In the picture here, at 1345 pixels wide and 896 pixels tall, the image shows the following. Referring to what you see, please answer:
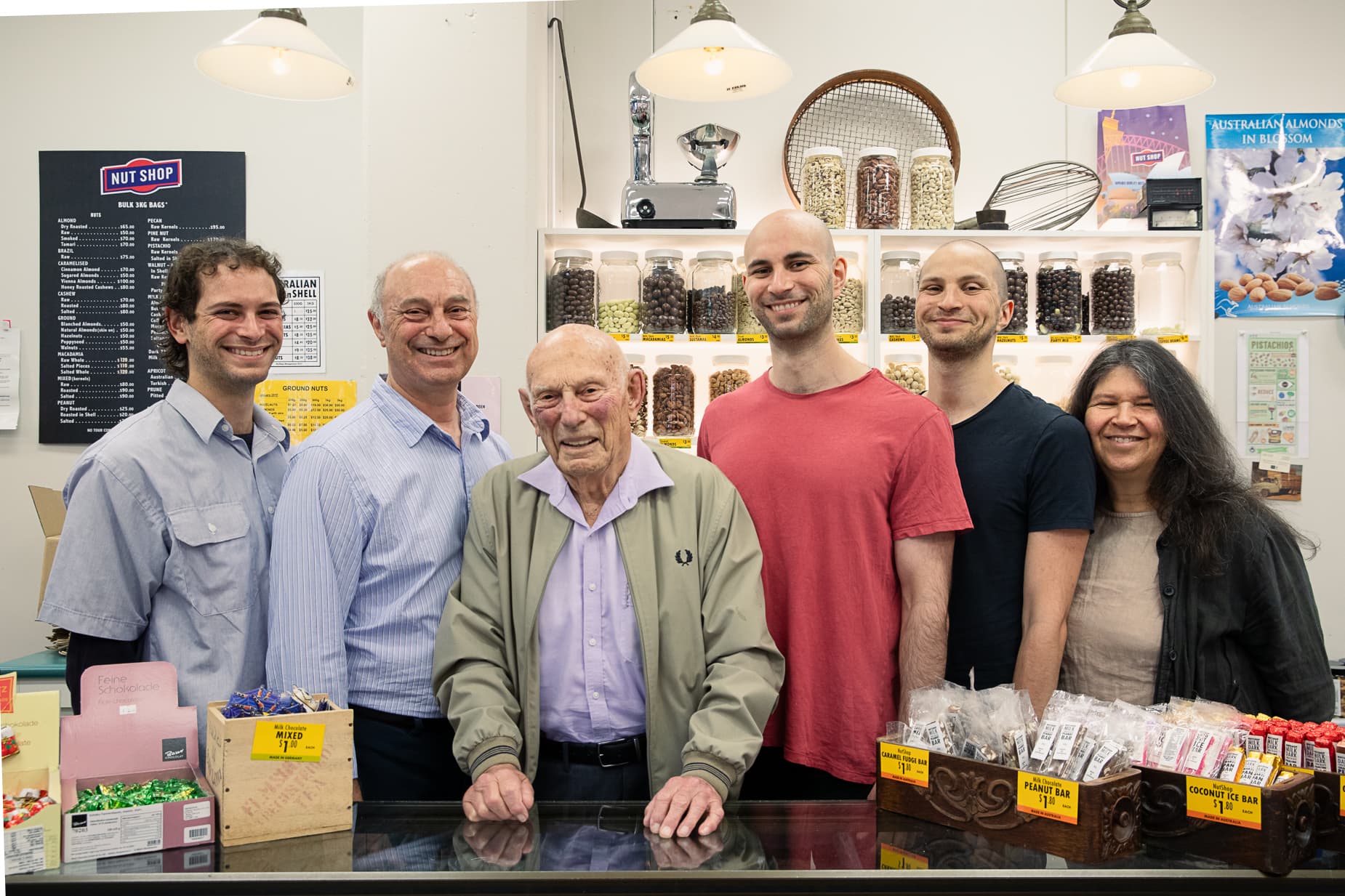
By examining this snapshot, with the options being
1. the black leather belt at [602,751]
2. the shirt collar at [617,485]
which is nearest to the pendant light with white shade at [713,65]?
the shirt collar at [617,485]

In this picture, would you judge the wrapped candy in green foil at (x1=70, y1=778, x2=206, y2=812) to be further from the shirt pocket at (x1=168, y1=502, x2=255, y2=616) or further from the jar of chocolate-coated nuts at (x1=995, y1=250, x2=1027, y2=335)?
the jar of chocolate-coated nuts at (x1=995, y1=250, x2=1027, y2=335)

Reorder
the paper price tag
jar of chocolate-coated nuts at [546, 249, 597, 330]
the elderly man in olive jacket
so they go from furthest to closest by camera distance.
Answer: jar of chocolate-coated nuts at [546, 249, 597, 330], the elderly man in olive jacket, the paper price tag

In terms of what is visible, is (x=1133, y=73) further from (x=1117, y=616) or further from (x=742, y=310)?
(x=1117, y=616)

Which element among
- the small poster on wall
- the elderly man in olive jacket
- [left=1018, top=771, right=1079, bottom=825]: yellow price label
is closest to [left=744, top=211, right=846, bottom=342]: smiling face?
the elderly man in olive jacket

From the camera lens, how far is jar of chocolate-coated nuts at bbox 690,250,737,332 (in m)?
3.49

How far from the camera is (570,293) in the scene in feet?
11.2

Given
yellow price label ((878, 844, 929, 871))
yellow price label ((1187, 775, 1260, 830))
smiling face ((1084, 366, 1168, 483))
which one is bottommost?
yellow price label ((878, 844, 929, 871))

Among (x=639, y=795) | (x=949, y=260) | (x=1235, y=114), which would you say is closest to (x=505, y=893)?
(x=639, y=795)

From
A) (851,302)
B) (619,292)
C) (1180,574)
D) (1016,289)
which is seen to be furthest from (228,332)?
(1016,289)

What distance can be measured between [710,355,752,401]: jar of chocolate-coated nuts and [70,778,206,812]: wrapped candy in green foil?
2.30 meters

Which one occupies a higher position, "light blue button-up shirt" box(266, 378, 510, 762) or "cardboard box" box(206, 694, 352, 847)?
"light blue button-up shirt" box(266, 378, 510, 762)

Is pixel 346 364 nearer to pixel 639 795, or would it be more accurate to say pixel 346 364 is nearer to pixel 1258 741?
pixel 639 795

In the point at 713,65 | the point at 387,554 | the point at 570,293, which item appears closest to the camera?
the point at 387,554

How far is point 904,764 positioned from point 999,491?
2.49ft
